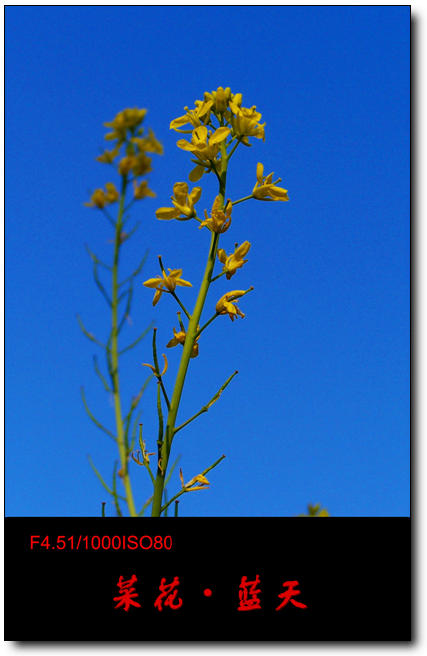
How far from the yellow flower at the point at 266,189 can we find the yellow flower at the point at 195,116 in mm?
136

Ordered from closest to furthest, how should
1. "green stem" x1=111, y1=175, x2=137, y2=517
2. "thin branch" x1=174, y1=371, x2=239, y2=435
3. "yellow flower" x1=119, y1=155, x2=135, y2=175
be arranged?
"thin branch" x1=174, y1=371, x2=239, y2=435, "green stem" x1=111, y1=175, x2=137, y2=517, "yellow flower" x1=119, y1=155, x2=135, y2=175

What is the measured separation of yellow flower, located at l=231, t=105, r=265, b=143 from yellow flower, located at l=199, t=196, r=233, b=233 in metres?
0.16

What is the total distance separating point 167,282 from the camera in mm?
1057

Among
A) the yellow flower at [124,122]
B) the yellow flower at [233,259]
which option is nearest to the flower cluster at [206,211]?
the yellow flower at [233,259]

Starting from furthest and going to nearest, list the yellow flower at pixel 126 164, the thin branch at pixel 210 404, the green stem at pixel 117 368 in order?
the yellow flower at pixel 126 164, the green stem at pixel 117 368, the thin branch at pixel 210 404

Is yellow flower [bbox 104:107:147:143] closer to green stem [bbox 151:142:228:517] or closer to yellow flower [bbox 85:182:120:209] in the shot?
yellow flower [bbox 85:182:120:209]

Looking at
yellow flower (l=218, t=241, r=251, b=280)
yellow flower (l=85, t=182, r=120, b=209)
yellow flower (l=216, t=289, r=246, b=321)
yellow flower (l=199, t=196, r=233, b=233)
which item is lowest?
yellow flower (l=216, t=289, r=246, b=321)

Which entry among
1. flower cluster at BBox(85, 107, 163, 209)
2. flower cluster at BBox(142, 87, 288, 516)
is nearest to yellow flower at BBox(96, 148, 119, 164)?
flower cluster at BBox(85, 107, 163, 209)

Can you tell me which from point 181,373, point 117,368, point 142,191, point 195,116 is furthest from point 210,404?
point 142,191

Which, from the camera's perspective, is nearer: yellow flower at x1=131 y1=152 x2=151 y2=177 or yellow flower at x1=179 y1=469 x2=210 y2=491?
yellow flower at x1=179 y1=469 x2=210 y2=491

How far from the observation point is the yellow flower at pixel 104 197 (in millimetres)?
2320

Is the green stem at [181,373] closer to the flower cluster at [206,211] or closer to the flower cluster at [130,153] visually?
the flower cluster at [206,211]

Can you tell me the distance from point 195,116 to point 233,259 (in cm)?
29

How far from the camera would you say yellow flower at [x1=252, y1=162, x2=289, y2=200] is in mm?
1111
